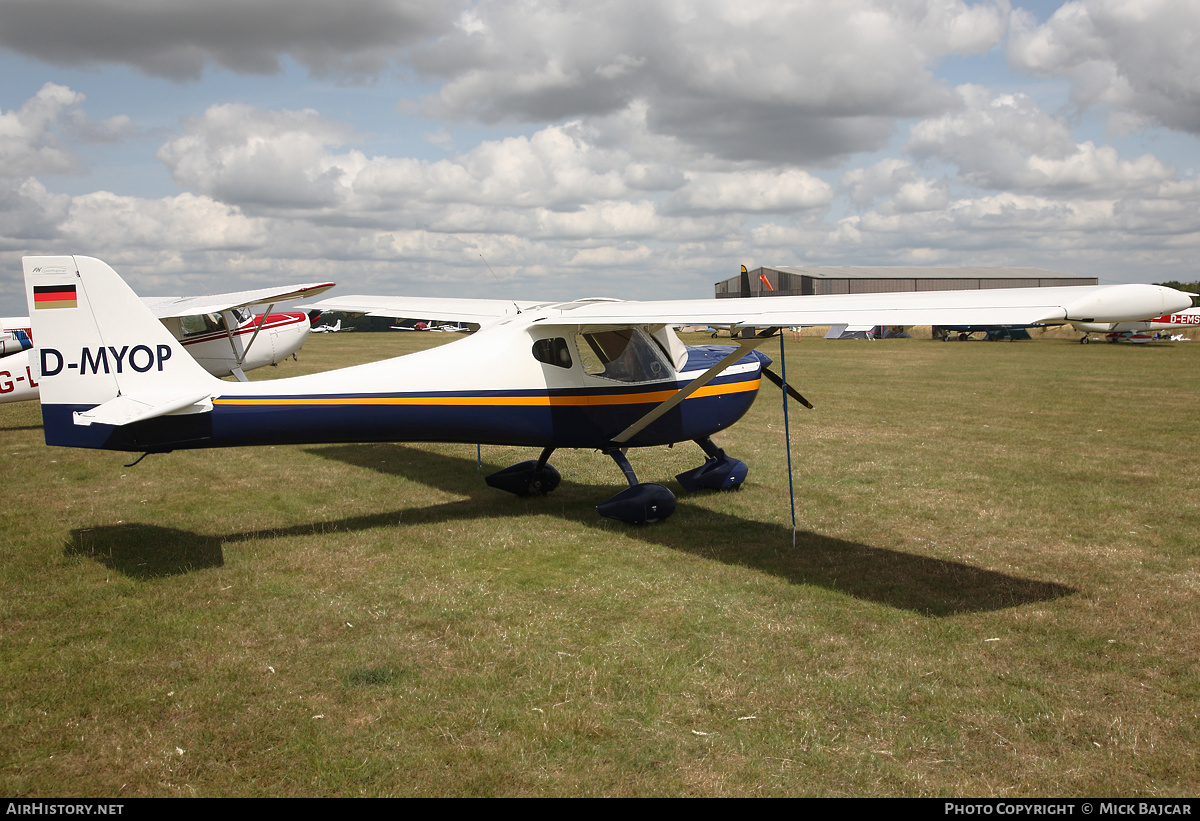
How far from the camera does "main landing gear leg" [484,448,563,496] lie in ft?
27.6

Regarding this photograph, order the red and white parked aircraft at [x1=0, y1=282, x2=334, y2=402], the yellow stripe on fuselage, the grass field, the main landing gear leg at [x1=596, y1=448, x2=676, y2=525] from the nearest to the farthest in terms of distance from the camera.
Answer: the grass field, the yellow stripe on fuselage, the main landing gear leg at [x1=596, y1=448, x2=676, y2=525], the red and white parked aircraft at [x1=0, y1=282, x2=334, y2=402]

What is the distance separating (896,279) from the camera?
6456 cm

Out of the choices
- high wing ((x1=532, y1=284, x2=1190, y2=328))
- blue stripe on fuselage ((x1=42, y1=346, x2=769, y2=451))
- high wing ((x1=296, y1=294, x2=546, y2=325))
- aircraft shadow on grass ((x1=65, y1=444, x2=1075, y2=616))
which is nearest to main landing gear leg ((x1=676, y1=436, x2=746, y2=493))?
aircraft shadow on grass ((x1=65, y1=444, x2=1075, y2=616))

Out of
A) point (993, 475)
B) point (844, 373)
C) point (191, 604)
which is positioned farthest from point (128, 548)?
point (844, 373)

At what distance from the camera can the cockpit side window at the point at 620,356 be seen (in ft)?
24.6

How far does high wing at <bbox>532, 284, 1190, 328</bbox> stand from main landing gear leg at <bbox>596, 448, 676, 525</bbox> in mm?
1584

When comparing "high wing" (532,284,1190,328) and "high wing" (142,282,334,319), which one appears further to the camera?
"high wing" (142,282,334,319)

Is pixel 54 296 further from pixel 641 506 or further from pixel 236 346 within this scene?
pixel 236 346

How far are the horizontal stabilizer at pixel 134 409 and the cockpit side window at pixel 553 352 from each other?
9.28 ft

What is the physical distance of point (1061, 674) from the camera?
4148 mm

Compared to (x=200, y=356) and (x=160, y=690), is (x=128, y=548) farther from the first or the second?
(x=200, y=356)

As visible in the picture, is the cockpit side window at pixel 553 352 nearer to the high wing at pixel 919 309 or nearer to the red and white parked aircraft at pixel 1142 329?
the high wing at pixel 919 309

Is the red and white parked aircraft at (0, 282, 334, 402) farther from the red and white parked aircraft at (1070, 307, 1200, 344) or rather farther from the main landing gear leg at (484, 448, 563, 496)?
the red and white parked aircraft at (1070, 307, 1200, 344)
